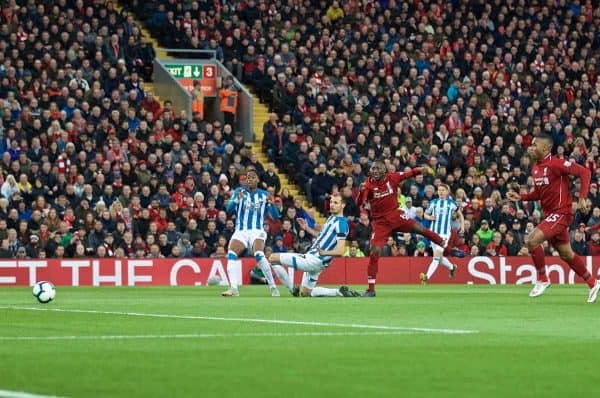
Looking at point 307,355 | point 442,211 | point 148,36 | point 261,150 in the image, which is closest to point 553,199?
point 307,355

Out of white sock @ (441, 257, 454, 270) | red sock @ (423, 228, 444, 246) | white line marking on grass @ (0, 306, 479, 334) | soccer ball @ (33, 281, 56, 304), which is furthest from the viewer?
white sock @ (441, 257, 454, 270)

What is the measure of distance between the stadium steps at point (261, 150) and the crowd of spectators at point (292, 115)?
0.27m

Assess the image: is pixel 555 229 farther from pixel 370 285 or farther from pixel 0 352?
pixel 0 352

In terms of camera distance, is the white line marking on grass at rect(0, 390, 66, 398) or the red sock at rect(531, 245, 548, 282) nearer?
the white line marking on grass at rect(0, 390, 66, 398)

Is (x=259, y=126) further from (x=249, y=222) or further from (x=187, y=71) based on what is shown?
(x=249, y=222)

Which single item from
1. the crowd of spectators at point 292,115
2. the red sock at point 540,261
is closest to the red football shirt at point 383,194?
the red sock at point 540,261

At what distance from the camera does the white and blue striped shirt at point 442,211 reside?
31.9 meters

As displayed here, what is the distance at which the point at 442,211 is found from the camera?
3192 centimetres

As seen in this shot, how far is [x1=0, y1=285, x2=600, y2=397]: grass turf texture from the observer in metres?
8.65

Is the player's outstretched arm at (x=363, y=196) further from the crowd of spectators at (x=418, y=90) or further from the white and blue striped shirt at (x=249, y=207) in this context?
the crowd of spectators at (x=418, y=90)

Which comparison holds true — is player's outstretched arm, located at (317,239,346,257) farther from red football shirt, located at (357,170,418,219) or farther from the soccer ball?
the soccer ball

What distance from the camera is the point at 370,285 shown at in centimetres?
2284

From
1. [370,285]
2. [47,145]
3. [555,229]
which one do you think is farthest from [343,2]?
[555,229]

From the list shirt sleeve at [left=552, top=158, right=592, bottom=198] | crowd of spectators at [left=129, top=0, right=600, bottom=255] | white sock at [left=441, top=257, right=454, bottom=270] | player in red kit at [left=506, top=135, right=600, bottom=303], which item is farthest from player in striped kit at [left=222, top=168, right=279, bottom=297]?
crowd of spectators at [left=129, top=0, right=600, bottom=255]
